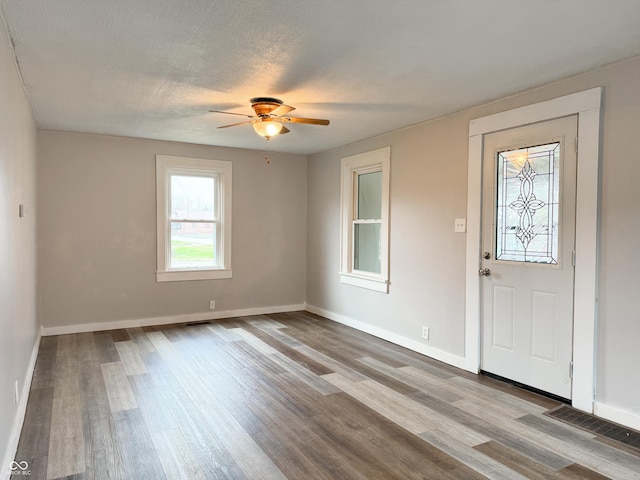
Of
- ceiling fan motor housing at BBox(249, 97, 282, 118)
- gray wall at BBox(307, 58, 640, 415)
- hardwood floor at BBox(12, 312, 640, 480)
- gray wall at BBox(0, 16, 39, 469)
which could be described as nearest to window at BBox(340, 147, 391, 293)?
gray wall at BBox(307, 58, 640, 415)

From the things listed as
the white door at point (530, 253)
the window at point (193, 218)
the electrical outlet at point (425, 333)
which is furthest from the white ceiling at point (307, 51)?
the electrical outlet at point (425, 333)

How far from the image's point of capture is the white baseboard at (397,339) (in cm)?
415

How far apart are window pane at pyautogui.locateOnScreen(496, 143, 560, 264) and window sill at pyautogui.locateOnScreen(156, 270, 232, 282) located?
3.80 m

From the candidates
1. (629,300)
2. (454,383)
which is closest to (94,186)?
(454,383)

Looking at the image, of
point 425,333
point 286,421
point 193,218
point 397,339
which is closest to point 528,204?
point 425,333

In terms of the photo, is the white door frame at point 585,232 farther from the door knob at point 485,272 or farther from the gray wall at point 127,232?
the gray wall at point 127,232

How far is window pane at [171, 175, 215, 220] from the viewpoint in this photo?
582 cm

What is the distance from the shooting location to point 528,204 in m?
3.47

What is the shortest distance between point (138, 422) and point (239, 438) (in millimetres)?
747

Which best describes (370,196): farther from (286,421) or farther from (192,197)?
(286,421)

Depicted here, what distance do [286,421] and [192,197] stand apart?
3.84 meters

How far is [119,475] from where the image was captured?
2.25m

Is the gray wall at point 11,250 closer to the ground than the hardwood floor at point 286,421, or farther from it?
farther from it

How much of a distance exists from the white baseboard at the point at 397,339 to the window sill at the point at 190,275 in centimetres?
153
